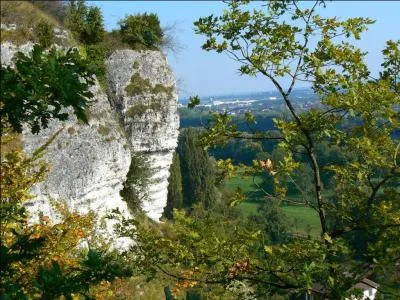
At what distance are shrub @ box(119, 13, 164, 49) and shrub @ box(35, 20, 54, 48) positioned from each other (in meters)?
6.59

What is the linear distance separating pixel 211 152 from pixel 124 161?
13.7 metres

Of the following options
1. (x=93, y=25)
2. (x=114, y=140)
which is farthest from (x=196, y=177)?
(x=114, y=140)

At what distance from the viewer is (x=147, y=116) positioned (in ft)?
77.2

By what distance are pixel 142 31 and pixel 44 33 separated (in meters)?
7.42

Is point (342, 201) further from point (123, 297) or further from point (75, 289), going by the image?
point (123, 297)

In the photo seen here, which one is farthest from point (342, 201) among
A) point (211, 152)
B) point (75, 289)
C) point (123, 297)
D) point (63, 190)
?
point (63, 190)

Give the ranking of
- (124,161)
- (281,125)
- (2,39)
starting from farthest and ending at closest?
(124,161) → (2,39) → (281,125)

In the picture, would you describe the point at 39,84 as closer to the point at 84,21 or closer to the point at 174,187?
the point at 84,21

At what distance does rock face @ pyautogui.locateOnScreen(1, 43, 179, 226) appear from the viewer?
17.2m

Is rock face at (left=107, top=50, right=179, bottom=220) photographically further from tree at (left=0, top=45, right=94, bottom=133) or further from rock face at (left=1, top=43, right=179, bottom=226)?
tree at (left=0, top=45, right=94, bottom=133)

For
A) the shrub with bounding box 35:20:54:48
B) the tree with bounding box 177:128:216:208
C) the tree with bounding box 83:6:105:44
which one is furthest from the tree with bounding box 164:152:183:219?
the shrub with bounding box 35:20:54:48

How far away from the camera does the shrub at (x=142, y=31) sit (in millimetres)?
24109

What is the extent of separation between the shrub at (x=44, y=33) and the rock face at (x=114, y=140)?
77cm

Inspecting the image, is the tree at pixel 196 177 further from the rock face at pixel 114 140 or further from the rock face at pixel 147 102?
the rock face at pixel 147 102
